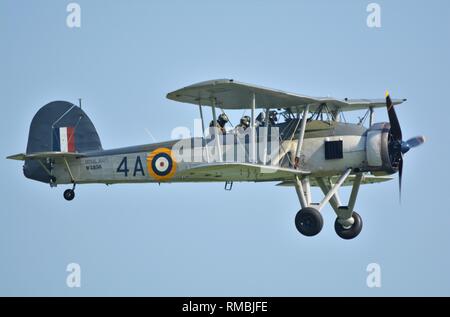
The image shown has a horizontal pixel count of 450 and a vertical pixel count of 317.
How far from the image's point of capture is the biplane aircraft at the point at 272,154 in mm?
15367

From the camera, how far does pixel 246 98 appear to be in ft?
53.2

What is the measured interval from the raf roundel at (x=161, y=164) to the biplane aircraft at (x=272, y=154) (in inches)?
0.7

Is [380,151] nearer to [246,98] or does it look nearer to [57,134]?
[246,98]

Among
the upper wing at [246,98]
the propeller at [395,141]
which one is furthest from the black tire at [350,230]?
the upper wing at [246,98]

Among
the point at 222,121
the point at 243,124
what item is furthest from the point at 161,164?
the point at 243,124

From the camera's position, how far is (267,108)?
16.3m

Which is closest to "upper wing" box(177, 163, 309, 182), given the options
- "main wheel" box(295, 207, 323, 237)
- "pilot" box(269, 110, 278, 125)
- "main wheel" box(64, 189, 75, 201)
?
"main wheel" box(295, 207, 323, 237)

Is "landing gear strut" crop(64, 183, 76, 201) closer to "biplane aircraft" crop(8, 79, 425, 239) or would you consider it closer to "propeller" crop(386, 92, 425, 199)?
"biplane aircraft" crop(8, 79, 425, 239)

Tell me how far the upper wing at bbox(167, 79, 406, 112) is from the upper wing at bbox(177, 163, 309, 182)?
1266mm

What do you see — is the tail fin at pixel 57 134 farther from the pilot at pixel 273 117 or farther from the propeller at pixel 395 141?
the propeller at pixel 395 141

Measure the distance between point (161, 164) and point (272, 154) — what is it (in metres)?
2.28

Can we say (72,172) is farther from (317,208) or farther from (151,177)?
(317,208)

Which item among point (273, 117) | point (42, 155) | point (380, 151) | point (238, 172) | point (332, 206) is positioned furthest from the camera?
point (42, 155)

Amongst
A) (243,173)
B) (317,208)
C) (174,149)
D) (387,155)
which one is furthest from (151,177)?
Result: (387,155)
